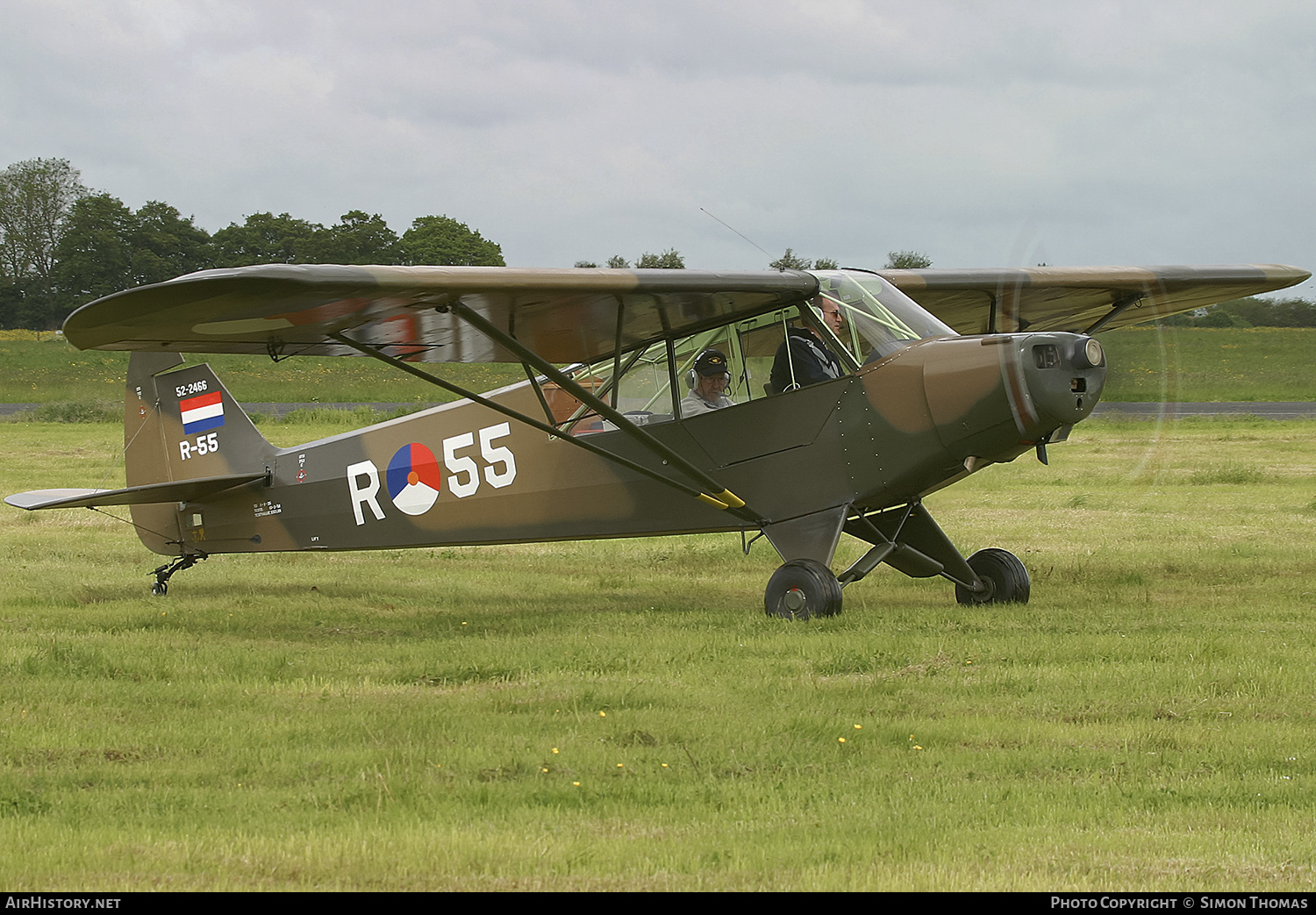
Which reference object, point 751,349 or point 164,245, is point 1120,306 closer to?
point 751,349

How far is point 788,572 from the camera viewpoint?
9.56m

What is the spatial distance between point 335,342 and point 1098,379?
5759 mm

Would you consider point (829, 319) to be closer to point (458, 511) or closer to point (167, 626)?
point (458, 511)

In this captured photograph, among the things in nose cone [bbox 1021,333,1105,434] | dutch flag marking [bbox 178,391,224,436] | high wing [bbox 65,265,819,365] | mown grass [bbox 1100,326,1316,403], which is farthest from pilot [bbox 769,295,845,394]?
mown grass [bbox 1100,326,1316,403]

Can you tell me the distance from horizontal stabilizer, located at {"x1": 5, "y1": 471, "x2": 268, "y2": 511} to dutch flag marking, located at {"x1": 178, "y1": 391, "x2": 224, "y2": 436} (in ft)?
1.82

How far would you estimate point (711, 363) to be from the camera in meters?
10.4

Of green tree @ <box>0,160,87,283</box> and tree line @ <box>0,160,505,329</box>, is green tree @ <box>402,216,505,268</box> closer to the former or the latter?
tree line @ <box>0,160,505,329</box>

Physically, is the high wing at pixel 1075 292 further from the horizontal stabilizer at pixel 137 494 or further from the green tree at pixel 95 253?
the green tree at pixel 95 253

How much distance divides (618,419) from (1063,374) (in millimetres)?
3274

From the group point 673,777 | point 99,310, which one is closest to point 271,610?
point 99,310

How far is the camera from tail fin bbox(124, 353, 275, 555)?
41.4 ft

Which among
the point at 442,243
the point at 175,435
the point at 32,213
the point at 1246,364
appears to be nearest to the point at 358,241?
the point at 442,243

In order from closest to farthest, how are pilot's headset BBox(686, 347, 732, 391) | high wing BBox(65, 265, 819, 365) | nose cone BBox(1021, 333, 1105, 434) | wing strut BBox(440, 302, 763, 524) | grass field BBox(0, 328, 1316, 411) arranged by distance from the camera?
1. high wing BBox(65, 265, 819, 365)
2. nose cone BBox(1021, 333, 1105, 434)
3. wing strut BBox(440, 302, 763, 524)
4. pilot's headset BBox(686, 347, 732, 391)
5. grass field BBox(0, 328, 1316, 411)

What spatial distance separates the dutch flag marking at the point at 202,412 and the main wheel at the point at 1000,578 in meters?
7.40
